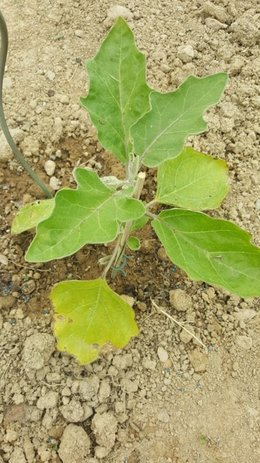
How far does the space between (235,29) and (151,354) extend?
4.38 feet

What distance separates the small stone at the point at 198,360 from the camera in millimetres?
1795

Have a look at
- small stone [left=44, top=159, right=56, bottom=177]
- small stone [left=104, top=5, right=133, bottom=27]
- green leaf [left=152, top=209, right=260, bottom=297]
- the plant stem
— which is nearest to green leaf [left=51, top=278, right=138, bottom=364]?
the plant stem

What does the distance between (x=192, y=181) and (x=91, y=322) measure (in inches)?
19.1

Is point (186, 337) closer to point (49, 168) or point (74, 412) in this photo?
point (74, 412)

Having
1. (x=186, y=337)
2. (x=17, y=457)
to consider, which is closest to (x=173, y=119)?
(x=186, y=337)

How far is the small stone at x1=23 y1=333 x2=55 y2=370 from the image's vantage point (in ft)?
5.64

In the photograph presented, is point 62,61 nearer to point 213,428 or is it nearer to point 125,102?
point 125,102

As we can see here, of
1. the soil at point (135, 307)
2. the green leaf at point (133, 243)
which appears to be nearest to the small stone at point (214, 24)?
the soil at point (135, 307)

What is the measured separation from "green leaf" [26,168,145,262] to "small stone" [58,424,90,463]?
2.22ft

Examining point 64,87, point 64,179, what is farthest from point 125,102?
point 64,87

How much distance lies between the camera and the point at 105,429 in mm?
1675

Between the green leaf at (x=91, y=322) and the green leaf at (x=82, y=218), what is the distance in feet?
1.19

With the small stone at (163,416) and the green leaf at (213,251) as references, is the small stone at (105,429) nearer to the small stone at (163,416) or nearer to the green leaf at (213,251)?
the small stone at (163,416)

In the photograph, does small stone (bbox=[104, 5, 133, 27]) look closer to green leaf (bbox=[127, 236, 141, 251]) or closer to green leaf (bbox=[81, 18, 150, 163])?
green leaf (bbox=[81, 18, 150, 163])
